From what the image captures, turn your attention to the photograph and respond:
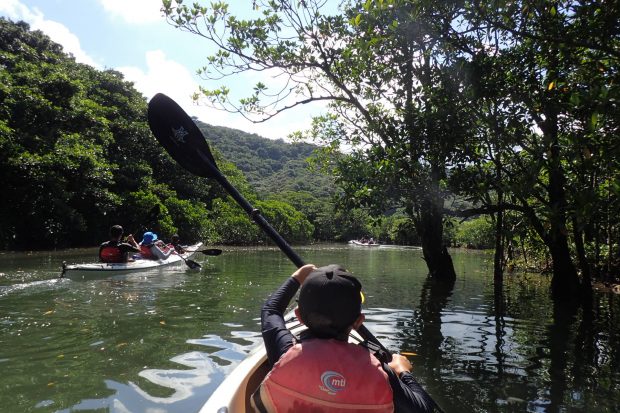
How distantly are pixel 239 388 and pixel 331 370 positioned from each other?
1.22 m

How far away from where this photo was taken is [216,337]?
6219 mm

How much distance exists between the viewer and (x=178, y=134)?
501 centimetres

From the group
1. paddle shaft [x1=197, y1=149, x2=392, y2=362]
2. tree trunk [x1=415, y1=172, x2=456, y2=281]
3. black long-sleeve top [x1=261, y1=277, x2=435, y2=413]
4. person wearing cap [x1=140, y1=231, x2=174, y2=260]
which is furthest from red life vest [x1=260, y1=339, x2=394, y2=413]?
person wearing cap [x1=140, y1=231, x2=174, y2=260]

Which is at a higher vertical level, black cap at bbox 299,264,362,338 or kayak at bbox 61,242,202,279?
black cap at bbox 299,264,362,338

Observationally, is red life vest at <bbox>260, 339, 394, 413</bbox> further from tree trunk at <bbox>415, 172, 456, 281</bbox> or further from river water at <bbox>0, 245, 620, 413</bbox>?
tree trunk at <bbox>415, 172, 456, 281</bbox>

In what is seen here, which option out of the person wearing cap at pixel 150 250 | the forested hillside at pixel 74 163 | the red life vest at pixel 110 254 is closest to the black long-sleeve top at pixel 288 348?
the red life vest at pixel 110 254

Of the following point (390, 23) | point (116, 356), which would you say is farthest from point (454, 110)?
point (116, 356)

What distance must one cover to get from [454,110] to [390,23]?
1.47 metres

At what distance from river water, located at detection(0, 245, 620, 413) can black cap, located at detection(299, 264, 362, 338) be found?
241 cm

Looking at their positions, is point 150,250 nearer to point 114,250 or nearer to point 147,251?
point 147,251

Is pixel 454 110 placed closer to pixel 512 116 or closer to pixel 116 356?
pixel 512 116

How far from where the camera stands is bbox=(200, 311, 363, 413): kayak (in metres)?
2.65

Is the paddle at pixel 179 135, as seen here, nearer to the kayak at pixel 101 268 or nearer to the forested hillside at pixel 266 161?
the kayak at pixel 101 268

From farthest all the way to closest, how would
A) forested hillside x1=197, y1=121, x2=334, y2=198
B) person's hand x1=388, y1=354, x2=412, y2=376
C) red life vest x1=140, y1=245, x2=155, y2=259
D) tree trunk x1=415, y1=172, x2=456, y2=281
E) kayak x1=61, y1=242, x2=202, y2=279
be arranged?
forested hillside x1=197, y1=121, x2=334, y2=198, red life vest x1=140, y1=245, x2=155, y2=259, tree trunk x1=415, y1=172, x2=456, y2=281, kayak x1=61, y1=242, x2=202, y2=279, person's hand x1=388, y1=354, x2=412, y2=376
